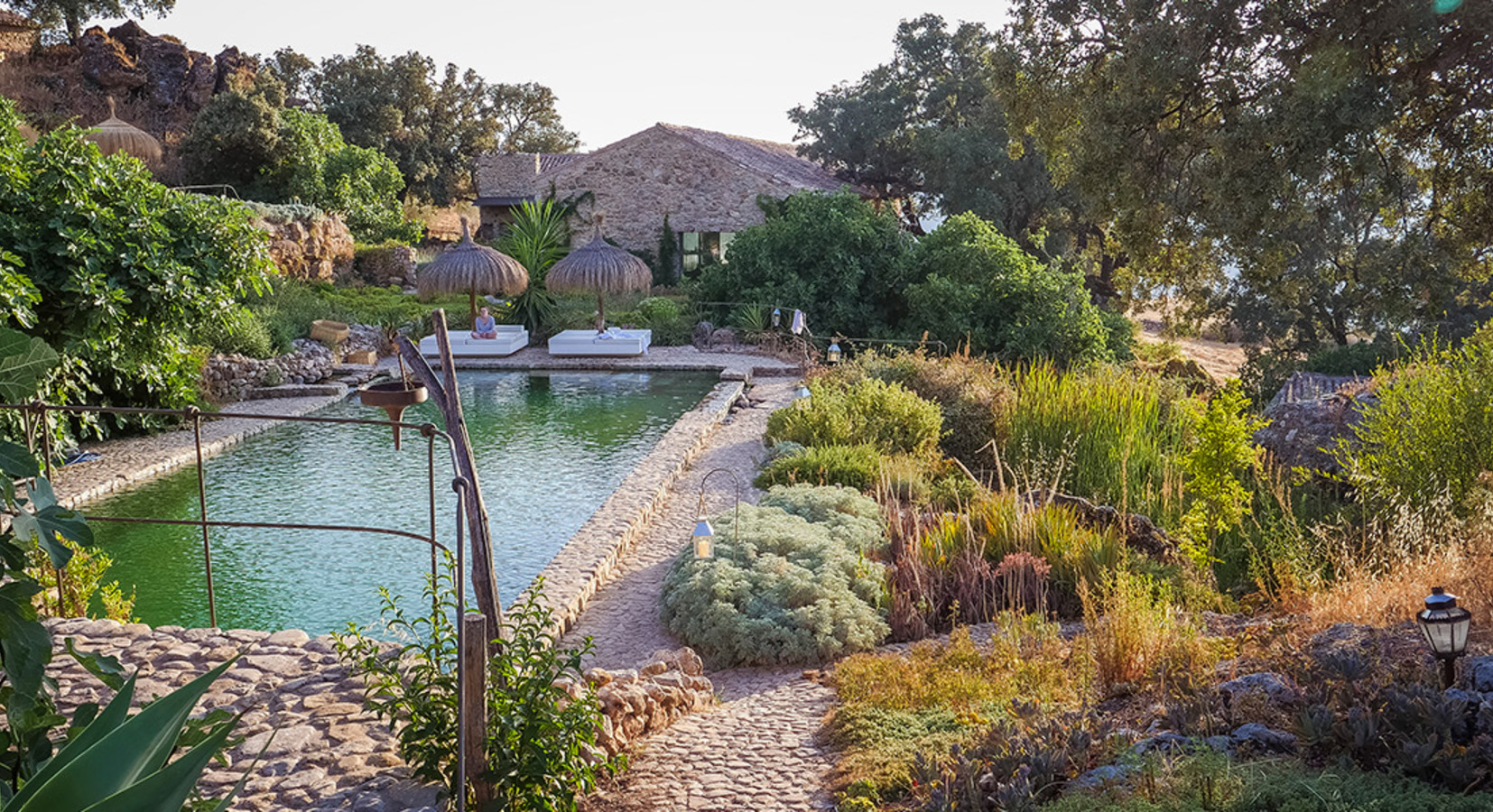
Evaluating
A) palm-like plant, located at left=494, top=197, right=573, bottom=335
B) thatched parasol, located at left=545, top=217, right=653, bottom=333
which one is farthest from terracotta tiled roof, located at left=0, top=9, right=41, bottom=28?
thatched parasol, located at left=545, top=217, right=653, bottom=333

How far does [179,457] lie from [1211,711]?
908 cm

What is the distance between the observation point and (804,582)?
5.95 metres

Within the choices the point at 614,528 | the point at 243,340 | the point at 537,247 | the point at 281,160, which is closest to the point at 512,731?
the point at 614,528

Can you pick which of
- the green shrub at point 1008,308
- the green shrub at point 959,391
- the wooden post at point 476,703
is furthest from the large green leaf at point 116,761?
the green shrub at point 1008,308

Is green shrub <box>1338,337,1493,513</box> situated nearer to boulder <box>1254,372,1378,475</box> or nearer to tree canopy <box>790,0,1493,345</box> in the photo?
tree canopy <box>790,0,1493,345</box>

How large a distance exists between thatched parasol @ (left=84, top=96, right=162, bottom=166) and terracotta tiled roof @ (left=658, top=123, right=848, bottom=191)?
10614mm

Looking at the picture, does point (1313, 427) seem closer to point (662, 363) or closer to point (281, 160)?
point (662, 363)

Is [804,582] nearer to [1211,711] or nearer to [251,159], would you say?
[1211,711]

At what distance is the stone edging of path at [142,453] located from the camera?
8805 millimetres

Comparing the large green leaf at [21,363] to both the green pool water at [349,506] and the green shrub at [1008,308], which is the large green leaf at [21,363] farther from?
the green shrub at [1008,308]

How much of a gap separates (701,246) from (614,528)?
1807 centimetres

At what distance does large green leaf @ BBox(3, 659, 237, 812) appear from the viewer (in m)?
1.11

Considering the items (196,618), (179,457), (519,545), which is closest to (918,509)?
(519,545)

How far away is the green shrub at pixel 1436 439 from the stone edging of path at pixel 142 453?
7236mm
